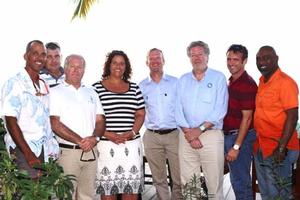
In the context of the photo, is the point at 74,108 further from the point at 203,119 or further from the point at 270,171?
the point at 270,171

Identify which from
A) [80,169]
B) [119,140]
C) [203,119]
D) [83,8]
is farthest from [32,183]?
[83,8]

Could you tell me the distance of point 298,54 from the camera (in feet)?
39.4

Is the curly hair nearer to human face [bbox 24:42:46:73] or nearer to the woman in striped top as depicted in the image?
the woman in striped top

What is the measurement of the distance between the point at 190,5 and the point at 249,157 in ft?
34.2

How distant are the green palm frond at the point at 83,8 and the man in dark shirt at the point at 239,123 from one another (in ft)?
22.0

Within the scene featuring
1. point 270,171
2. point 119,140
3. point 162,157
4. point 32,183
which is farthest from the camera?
point 162,157

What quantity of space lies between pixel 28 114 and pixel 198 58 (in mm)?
1846

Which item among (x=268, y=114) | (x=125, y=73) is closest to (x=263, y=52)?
(x=268, y=114)

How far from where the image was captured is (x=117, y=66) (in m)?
4.82

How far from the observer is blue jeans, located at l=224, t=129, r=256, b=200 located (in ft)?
15.8

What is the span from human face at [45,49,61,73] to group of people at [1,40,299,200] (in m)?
0.01

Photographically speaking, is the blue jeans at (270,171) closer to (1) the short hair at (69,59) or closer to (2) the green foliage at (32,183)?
(1) the short hair at (69,59)

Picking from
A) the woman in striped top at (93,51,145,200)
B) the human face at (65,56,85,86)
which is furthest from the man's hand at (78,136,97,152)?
the human face at (65,56,85,86)

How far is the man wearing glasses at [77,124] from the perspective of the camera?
14.3 feet
